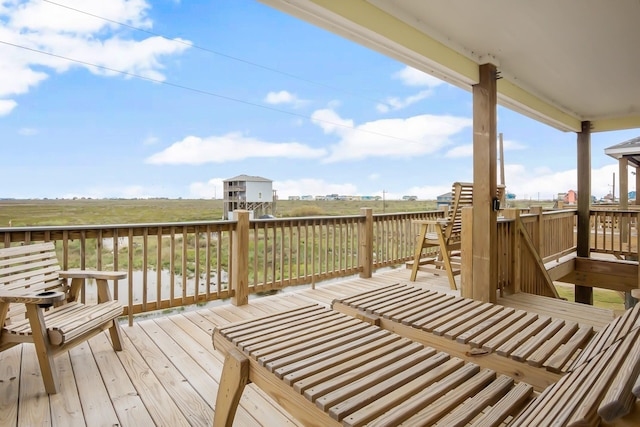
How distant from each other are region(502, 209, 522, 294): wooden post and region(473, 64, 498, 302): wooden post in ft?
1.86

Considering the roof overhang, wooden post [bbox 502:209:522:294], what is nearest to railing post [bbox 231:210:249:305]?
wooden post [bbox 502:209:522:294]

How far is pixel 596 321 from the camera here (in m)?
3.29

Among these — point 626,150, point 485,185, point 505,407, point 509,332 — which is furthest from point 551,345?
point 626,150

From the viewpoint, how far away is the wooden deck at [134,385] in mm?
1873

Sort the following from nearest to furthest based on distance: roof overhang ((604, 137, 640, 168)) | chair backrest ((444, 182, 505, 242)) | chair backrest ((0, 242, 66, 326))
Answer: chair backrest ((0, 242, 66, 326)), chair backrest ((444, 182, 505, 242)), roof overhang ((604, 137, 640, 168))

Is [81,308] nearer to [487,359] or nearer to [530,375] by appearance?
[487,359]

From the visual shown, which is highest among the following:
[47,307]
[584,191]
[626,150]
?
[626,150]

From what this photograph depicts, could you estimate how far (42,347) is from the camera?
205 centimetres

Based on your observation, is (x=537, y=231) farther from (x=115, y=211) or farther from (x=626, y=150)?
(x=115, y=211)

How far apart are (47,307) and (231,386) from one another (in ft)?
4.70

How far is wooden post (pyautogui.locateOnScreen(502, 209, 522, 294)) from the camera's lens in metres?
4.29

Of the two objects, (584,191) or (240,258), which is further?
(584,191)

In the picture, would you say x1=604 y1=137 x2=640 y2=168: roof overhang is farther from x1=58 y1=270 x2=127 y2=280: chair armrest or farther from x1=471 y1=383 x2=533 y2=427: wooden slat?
x1=58 y1=270 x2=127 y2=280: chair armrest

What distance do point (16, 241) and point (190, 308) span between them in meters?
1.64
